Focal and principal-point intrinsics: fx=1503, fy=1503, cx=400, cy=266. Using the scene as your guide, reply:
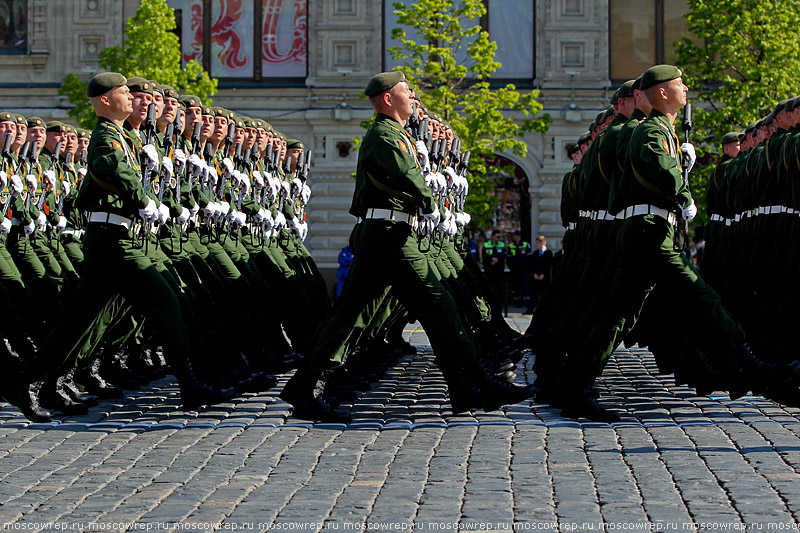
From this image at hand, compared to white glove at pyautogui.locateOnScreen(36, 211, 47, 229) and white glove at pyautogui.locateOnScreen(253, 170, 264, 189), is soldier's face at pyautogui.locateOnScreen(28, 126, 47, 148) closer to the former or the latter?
white glove at pyautogui.locateOnScreen(36, 211, 47, 229)

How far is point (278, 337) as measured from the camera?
12086mm

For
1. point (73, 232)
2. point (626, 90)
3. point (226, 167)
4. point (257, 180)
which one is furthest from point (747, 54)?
point (73, 232)

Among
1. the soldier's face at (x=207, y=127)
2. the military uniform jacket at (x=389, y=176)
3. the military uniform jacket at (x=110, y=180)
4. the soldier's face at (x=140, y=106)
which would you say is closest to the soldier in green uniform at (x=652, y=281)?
the military uniform jacket at (x=389, y=176)

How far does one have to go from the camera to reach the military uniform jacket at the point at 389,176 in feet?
28.4

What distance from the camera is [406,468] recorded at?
714 centimetres

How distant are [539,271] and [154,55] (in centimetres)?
790

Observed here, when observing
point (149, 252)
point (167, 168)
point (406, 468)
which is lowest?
point (406, 468)

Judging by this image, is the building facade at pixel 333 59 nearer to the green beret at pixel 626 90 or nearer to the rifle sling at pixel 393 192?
the green beret at pixel 626 90

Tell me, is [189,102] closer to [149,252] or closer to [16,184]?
[16,184]

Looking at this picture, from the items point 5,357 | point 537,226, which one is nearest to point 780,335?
point 5,357

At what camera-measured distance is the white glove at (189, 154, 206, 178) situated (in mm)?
10656

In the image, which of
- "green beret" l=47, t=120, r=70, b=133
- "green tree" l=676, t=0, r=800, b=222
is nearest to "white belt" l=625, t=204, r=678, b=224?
"green beret" l=47, t=120, r=70, b=133

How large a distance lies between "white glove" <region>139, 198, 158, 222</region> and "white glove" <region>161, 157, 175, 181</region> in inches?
34.3

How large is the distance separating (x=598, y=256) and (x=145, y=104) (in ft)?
10.7
